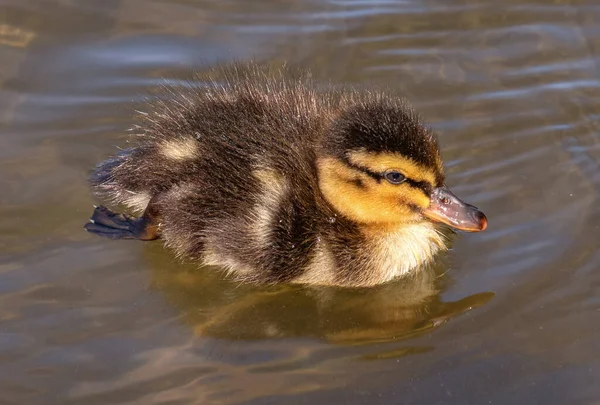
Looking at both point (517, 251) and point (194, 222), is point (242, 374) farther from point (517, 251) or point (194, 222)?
point (517, 251)

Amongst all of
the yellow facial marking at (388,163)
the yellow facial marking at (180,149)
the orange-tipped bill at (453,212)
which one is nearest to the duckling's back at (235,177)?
the yellow facial marking at (180,149)

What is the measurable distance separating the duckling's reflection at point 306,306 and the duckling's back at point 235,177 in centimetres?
8

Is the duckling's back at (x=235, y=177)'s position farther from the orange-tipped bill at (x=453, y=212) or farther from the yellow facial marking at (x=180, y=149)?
the orange-tipped bill at (x=453, y=212)

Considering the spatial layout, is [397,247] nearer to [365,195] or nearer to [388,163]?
[365,195]

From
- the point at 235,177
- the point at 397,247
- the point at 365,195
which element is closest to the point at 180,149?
the point at 235,177

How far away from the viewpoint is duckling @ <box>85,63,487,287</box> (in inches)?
123

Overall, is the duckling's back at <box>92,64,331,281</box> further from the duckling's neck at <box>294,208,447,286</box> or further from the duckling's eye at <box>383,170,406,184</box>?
the duckling's eye at <box>383,170,406,184</box>

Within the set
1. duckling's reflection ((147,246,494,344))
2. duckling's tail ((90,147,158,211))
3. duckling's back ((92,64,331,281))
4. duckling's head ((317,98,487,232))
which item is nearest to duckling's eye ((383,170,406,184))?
duckling's head ((317,98,487,232))

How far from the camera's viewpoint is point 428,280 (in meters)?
3.34

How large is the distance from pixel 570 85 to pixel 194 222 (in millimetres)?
1919

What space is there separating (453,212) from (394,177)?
0.23 metres

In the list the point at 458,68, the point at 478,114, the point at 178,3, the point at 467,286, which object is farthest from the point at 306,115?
the point at 178,3

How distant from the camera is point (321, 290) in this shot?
3273 millimetres

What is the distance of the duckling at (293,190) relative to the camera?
10.2 ft
